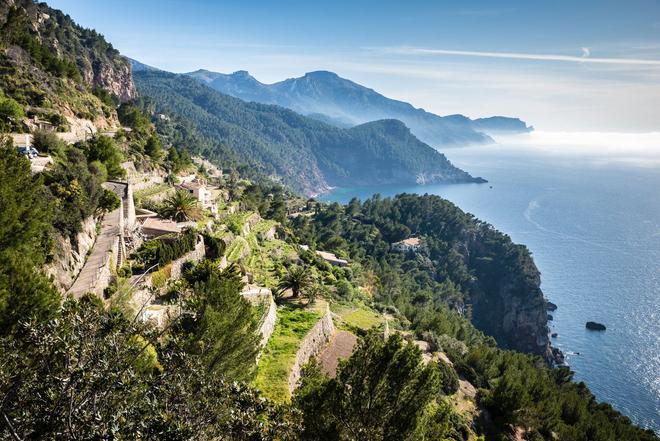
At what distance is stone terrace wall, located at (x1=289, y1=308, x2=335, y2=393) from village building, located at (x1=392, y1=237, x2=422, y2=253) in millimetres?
73684

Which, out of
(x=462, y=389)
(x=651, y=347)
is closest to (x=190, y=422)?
(x=462, y=389)

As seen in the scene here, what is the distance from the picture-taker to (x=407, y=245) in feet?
339

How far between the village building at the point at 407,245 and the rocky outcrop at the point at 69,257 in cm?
8487

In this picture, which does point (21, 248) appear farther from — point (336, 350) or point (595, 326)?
point (595, 326)

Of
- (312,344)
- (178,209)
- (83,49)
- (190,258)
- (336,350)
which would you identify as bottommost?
(336,350)

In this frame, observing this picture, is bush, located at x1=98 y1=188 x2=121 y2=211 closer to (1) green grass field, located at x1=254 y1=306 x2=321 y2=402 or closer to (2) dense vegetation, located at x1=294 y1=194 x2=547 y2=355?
(1) green grass field, located at x1=254 y1=306 x2=321 y2=402

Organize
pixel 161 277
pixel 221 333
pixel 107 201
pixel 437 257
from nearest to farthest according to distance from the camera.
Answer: pixel 221 333 → pixel 161 277 → pixel 107 201 → pixel 437 257

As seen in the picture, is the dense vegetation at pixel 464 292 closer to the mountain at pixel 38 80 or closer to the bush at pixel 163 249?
the bush at pixel 163 249

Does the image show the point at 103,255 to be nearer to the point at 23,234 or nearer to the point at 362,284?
the point at 23,234

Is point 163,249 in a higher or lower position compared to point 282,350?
higher

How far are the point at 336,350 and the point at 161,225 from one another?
14650 mm

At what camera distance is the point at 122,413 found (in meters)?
7.07

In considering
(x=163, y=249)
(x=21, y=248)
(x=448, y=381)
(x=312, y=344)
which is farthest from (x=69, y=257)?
(x=448, y=381)

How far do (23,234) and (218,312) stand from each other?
24.3 feet
